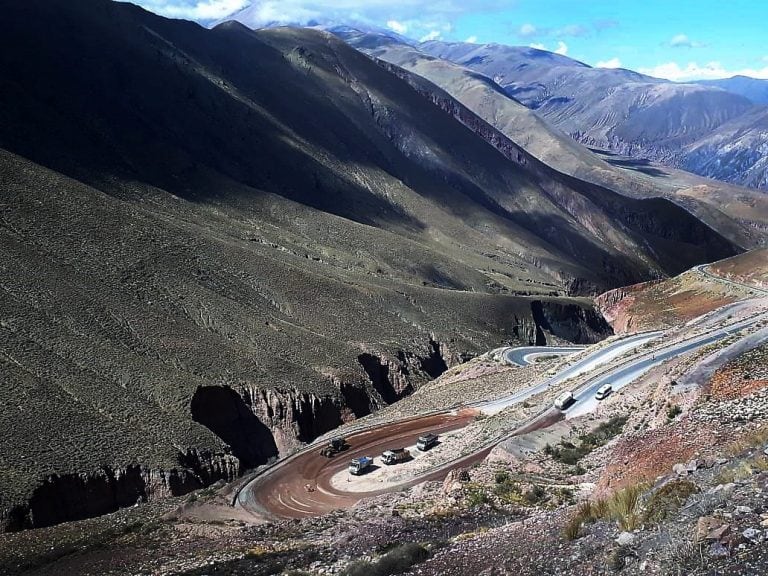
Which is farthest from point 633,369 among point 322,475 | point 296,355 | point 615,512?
point 615,512

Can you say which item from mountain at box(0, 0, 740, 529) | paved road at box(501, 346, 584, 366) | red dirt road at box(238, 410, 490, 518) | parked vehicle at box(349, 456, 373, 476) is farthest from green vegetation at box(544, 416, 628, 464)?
paved road at box(501, 346, 584, 366)

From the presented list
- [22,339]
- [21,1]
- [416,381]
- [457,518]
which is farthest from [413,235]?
[457,518]

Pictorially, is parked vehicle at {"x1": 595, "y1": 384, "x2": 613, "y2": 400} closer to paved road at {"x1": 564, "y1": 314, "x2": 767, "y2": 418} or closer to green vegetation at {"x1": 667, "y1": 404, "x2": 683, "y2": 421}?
paved road at {"x1": 564, "y1": 314, "x2": 767, "y2": 418}

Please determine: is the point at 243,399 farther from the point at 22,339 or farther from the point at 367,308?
the point at 367,308

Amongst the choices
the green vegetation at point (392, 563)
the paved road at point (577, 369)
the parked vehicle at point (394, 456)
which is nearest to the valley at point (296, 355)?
the green vegetation at point (392, 563)

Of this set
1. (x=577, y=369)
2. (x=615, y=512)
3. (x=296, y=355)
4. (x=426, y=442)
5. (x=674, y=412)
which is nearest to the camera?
(x=615, y=512)

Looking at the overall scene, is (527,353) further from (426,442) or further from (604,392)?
(426,442)
